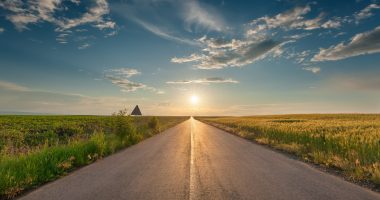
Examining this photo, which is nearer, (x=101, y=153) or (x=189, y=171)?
(x=189, y=171)

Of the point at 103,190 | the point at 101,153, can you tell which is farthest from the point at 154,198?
the point at 101,153

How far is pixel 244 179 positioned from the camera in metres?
8.79

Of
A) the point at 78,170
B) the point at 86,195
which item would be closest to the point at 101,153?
the point at 78,170

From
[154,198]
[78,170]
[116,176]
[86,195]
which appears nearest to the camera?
[154,198]

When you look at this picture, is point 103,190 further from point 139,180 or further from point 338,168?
→ point 338,168

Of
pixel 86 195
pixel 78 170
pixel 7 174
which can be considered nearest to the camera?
pixel 86 195

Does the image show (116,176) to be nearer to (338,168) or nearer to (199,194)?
(199,194)

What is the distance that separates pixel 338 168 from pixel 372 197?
4176 millimetres

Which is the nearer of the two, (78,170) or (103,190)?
(103,190)

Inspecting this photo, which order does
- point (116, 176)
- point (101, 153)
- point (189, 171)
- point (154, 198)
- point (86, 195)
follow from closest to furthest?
point (154, 198) → point (86, 195) → point (116, 176) → point (189, 171) → point (101, 153)

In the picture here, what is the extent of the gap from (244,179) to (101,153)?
8.05 metres

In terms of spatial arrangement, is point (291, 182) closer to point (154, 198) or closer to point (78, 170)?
point (154, 198)

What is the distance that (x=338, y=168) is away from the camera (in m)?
11.0

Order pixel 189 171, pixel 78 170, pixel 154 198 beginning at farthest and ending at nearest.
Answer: pixel 78 170, pixel 189 171, pixel 154 198
